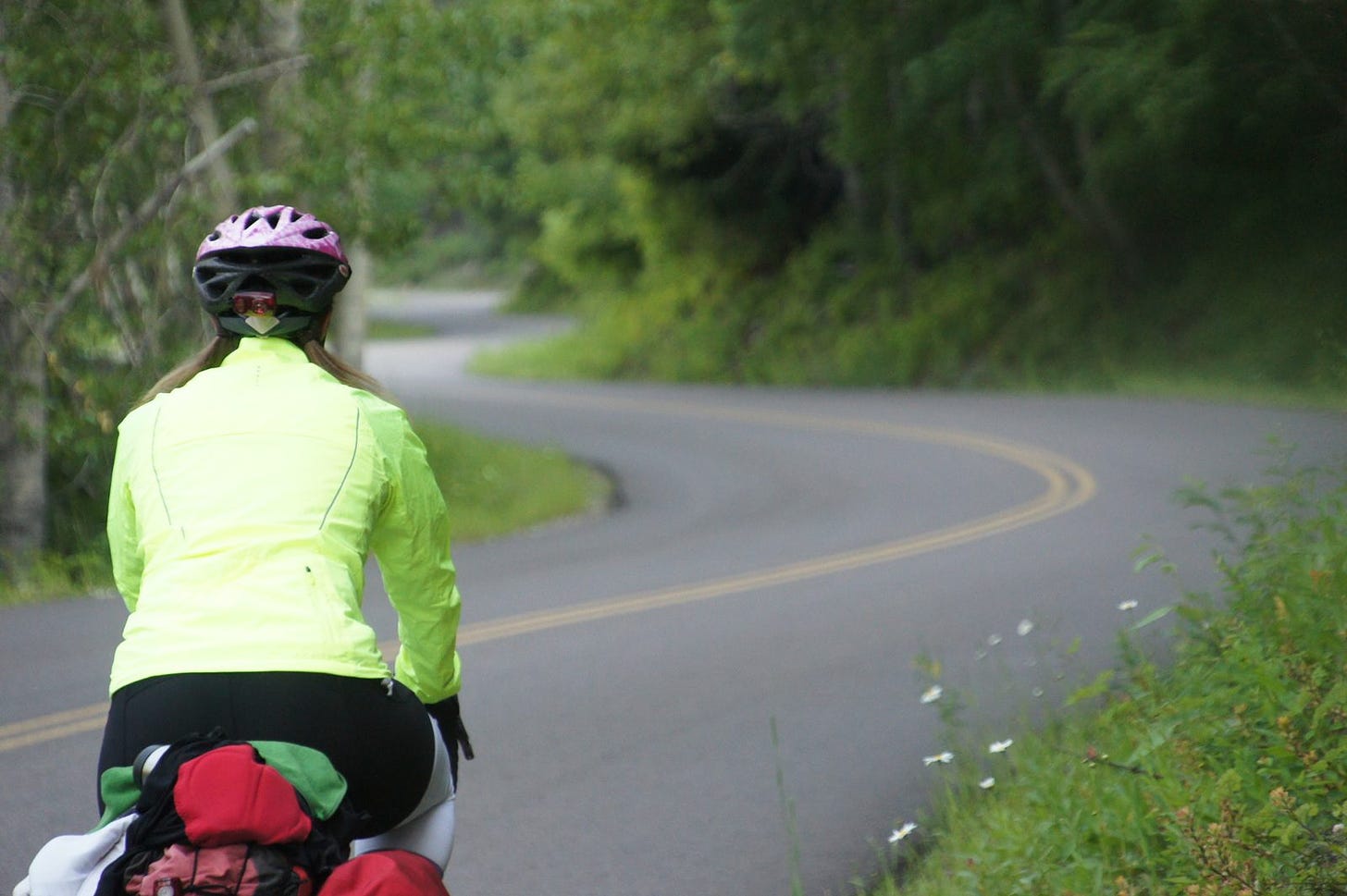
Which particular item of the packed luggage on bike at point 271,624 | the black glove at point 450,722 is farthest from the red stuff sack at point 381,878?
the black glove at point 450,722

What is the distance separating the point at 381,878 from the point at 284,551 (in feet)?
1.98

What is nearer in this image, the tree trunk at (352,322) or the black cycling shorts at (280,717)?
the black cycling shorts at (280,717)

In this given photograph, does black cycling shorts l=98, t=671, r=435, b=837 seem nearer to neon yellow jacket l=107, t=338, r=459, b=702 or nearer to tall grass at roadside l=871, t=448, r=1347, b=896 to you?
neon yellow jacket l=107, t=338, r=459, b=702

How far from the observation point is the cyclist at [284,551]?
9.11 feet

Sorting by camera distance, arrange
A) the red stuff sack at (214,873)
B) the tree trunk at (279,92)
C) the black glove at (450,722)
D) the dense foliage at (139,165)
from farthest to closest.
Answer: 1. the tree trunk at (279,92)
2. the dense foliage at (139,165)
3. the black glove at (450,722)
4. the red stuff sack at (214,873)

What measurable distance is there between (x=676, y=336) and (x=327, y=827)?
113 feet

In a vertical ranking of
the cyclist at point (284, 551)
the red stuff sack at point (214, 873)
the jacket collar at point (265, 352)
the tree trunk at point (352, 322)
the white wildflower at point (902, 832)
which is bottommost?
the tree trunk at point (352, 322)

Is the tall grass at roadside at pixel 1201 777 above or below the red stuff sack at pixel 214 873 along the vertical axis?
below

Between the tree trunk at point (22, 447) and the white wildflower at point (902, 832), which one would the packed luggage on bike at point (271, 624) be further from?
the tree trunk at point (22, 447)

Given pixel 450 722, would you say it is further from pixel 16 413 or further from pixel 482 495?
pixel 482 495

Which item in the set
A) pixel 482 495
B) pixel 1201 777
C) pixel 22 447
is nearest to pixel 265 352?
pixel 1201 777

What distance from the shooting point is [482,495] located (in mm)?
18594

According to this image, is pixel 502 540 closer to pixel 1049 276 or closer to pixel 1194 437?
pixel 1194 437

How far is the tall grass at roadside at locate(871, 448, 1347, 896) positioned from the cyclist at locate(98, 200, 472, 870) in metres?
2.16
